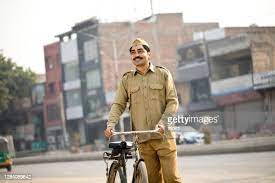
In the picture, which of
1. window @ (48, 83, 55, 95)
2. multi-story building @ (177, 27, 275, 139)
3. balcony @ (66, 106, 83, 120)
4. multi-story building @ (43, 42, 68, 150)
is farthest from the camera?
window @ (48, 83, 55, 95)

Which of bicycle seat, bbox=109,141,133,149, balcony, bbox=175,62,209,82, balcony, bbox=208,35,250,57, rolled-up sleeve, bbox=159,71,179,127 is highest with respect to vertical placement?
balcony, bbox=208,35,250,57

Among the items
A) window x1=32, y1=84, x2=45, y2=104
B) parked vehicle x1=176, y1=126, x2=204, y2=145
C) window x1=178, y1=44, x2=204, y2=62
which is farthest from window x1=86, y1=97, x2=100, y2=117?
parked vehicle x1=176, y1=126, x2=204, y2=145

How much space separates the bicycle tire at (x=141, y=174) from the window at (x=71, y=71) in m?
50.1

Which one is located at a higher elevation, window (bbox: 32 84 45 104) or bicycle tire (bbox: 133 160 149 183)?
window (bbox: 32 84 45 104)

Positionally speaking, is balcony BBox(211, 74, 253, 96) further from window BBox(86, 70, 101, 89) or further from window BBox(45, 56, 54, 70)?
window BBox(45, 56, 54, 70)

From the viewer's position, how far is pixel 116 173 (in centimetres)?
597

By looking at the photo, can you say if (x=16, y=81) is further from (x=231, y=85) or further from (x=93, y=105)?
(x=231, y=85)

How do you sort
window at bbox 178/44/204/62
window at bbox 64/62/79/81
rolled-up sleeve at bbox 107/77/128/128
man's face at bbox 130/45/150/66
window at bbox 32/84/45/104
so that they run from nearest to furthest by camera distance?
man's face at bbox 130/45/150/66
rolled-up sleeve at bbox 107/77/128/128
window at bbox 178/44/204/62
window at bbox 64/62/79/81
window at bbox 32/84/45/104

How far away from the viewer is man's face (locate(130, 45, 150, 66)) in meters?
5.83

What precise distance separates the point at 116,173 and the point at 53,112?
2155 inches

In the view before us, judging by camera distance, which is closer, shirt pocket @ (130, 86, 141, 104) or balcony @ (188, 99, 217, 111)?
shirt pocket @ (130, 86, 141, 104)

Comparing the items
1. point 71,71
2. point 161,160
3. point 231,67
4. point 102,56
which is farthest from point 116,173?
point 71,71

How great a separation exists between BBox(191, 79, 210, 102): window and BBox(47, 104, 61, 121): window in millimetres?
17701

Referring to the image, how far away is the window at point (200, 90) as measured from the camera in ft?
142
